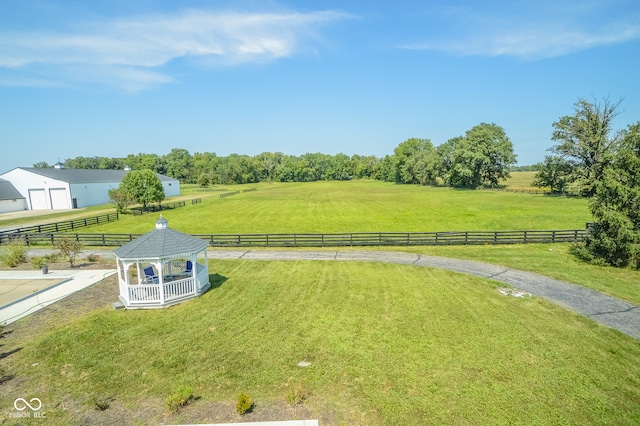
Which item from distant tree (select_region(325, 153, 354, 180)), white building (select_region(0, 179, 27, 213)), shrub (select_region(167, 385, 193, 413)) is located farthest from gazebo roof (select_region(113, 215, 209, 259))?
distant tree (select_region(325, 153, 354, 180))

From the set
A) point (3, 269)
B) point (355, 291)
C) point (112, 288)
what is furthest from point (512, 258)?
point (3, 269)

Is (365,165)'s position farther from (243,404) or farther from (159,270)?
(243,404)

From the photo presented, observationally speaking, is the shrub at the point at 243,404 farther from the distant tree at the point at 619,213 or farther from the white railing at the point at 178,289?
the distant tree at the point at 619,213

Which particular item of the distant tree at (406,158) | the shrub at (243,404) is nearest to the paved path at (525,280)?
the shrub at (243,404)

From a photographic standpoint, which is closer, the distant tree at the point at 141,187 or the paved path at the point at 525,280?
the paved path at the point at 525,280

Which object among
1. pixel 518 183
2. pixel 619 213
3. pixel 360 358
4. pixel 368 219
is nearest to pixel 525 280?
pixel 619 213

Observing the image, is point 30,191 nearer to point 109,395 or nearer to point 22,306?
point 22,306
